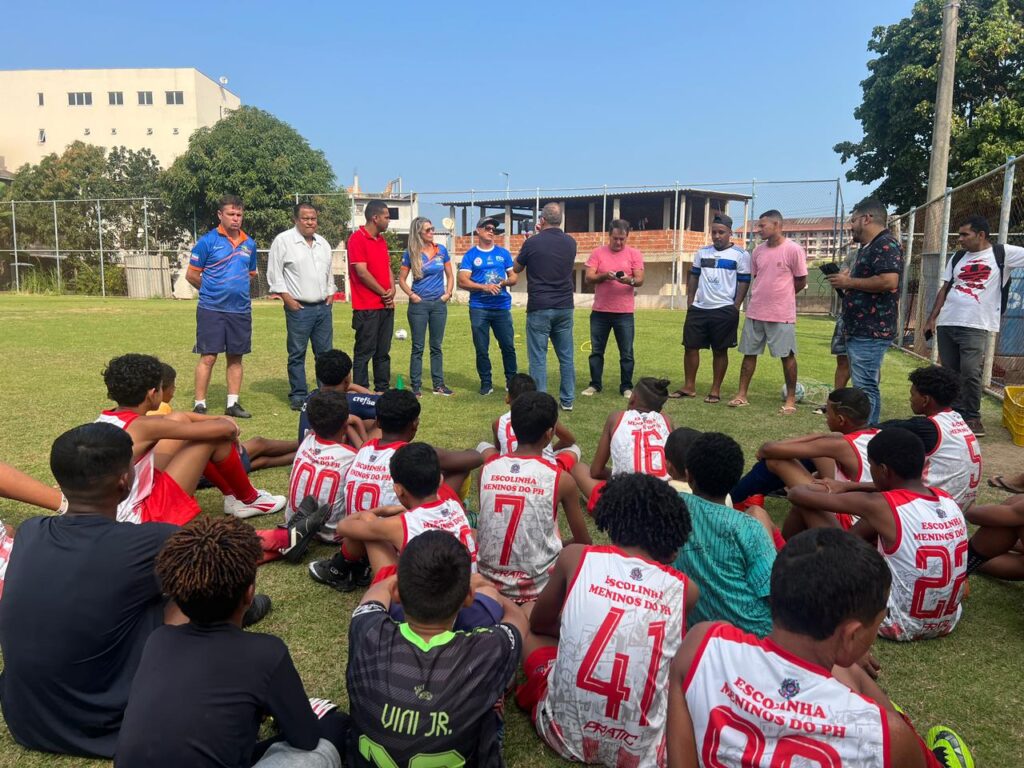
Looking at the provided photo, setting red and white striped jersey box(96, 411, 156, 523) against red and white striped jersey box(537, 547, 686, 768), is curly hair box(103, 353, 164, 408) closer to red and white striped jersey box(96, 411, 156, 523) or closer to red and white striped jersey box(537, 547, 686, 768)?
red and white striped jersey box(96, 411, 156, 523)

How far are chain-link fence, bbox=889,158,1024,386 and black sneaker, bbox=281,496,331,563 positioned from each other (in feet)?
23.2

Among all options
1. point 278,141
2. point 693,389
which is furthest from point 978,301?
point 278,141

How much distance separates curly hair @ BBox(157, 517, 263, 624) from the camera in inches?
76.1

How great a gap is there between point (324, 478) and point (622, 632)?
2.31 meters

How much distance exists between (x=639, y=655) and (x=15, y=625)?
79.2 inches

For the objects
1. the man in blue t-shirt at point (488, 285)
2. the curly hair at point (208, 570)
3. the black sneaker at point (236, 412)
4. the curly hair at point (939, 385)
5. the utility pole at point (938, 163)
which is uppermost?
the utility pole at point (938, 163)

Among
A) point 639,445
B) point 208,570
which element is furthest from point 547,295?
point 208,570

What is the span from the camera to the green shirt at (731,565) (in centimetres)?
269

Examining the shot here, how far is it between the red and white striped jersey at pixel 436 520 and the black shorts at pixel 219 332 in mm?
4763

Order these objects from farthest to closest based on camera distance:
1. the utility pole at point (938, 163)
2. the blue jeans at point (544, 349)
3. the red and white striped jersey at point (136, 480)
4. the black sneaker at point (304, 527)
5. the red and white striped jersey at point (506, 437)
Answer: the utility pole at point (938, 163) → the blue jeans at point (544, 349) → the red and white striped jersey at point (506, 437) → the black sneaker at point (304, 527) → the red and white striped jersey at point (136, 480)

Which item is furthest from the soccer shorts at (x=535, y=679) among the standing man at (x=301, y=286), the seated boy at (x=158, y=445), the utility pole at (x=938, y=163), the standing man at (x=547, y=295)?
the utility pole at (x=938, y=163)

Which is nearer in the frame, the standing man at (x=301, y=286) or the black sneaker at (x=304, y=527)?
the black sneaker at (x=304, y=527)

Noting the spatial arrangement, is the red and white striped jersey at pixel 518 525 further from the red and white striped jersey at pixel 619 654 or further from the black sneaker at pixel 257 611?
the black sneaker at pixel 257 611

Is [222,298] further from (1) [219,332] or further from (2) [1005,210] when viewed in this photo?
(2) [1005,210]
